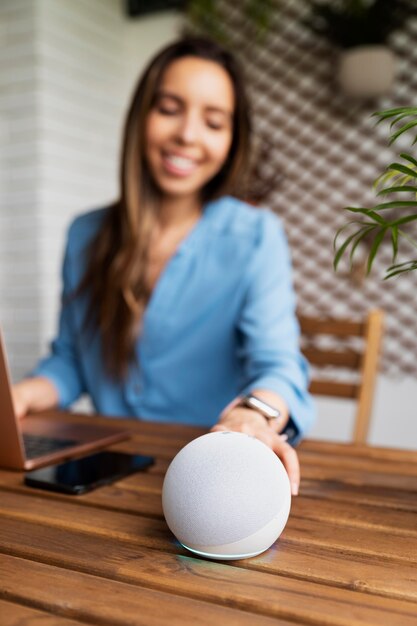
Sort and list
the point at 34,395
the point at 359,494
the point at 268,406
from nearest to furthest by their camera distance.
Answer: the point at 359,494
the point at 268,406
the point at 34,395

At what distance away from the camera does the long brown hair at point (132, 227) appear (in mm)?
1209

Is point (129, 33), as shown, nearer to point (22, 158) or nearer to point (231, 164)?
point (22, 158)

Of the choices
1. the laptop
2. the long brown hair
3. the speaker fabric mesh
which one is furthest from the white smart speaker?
the long brown hair

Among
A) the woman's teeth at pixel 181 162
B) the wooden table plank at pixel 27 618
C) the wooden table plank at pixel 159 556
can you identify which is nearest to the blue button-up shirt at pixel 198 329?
the woman's teeth at pixel 181 162

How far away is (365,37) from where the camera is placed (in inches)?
93.3

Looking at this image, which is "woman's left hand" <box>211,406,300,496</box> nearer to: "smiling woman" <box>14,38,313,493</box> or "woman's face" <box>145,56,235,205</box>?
"smiling woman" <box>14,38,313,493</box>

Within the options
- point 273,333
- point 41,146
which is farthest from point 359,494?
point 41,146

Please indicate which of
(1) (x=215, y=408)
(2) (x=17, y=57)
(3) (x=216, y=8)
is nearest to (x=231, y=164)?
(1) (x=215, y=408)

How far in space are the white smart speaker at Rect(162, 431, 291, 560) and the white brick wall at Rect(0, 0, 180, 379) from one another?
80.8 inches

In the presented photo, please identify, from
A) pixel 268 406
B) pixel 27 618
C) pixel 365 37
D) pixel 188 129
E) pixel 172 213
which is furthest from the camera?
pixel 365 37

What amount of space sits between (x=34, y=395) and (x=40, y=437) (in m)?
0.24

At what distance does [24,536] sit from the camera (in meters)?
0.52

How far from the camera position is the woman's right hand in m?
1.03

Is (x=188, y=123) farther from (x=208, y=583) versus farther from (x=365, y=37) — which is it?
(x=365, y=37)
